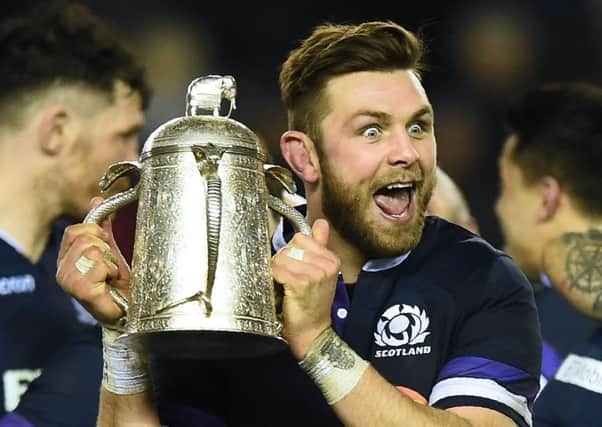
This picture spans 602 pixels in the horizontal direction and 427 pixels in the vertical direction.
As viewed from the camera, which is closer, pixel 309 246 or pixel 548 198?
pixel 309 246

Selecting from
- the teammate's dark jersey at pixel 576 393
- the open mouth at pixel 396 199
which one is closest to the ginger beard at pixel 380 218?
the open mouth at pixel 396 199

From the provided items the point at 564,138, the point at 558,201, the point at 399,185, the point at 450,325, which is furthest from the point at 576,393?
the point at 564,138

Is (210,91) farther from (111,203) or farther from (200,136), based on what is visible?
(111,203)

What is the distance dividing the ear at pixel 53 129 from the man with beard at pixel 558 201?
145cm

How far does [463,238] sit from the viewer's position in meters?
2.62

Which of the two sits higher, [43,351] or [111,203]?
[111,203]

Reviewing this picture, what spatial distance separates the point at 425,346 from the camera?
97.6 inches

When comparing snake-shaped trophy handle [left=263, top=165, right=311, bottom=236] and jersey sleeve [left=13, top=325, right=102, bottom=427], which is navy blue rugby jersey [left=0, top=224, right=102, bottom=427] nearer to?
jersey sleeve [left=13, top=325, right=102, bottom=427]

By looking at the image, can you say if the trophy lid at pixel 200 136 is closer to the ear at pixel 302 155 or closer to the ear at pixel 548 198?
the ear at pixel 302 155

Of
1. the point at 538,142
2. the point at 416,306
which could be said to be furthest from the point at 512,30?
the point at 416,306

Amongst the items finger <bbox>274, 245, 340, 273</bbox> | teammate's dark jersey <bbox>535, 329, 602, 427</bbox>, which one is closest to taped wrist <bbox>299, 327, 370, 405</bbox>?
finger <bbox>274, 245, 340, 273</bbox>

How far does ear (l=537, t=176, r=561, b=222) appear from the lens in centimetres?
406

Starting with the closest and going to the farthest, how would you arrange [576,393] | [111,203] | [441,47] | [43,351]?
[111,203] → [576,393] → [43,351] → [441,47]

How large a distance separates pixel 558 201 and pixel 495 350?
1.73 metres
